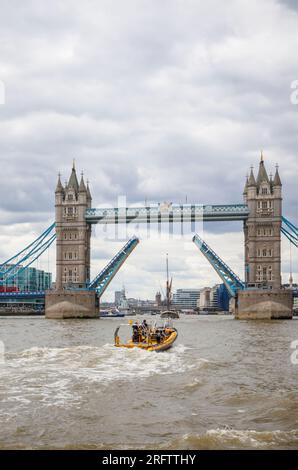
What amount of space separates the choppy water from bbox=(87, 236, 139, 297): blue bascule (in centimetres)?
5174

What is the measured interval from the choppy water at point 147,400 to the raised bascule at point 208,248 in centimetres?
5095

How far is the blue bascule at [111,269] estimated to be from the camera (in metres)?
83.9

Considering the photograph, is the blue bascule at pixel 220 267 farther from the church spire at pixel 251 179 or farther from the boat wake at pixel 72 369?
the boat wake at pixel 72 369

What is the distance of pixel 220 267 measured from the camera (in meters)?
83.4

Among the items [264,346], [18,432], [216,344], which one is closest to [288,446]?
[18,432]

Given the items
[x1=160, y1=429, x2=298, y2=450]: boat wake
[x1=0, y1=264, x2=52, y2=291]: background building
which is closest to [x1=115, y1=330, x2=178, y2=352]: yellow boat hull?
[x1=160, y1=429, x2=298, y2=450]: boat wake

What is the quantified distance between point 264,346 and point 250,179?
55.2 meters

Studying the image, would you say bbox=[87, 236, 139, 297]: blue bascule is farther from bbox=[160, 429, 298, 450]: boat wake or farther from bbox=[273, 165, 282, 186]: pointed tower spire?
bbox=[160, 429, 298, 450]: boat wake

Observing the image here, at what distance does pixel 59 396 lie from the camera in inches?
766

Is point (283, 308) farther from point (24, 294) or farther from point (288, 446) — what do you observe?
point (288, 446)

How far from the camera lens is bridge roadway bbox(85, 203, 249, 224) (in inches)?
3401

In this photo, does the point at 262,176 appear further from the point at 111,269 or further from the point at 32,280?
the point at 32,280

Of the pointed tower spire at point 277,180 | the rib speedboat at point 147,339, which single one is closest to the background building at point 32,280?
the pointed tower spire at point 277,180

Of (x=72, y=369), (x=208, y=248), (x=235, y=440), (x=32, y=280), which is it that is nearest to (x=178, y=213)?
(x=208, y=248)
